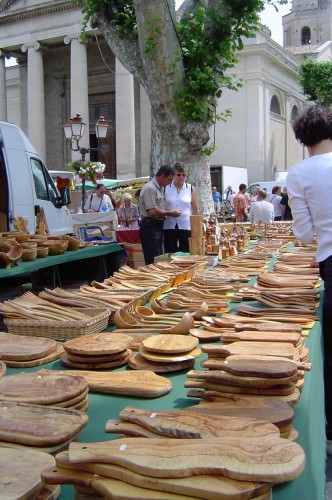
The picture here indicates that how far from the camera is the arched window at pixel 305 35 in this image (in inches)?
2099

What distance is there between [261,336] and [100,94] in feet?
88.1

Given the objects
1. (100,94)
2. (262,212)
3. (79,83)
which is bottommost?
(262,212)

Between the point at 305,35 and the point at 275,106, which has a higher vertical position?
the point at 305,35

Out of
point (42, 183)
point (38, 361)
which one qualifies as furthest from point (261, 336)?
point (42, 183)

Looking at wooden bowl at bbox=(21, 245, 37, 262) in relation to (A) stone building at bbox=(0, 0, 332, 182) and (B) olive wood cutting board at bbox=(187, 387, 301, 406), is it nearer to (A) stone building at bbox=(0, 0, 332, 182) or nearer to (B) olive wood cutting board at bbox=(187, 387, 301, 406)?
(B) olive wood cutting board at bbox=(187, 387, 301, 406)

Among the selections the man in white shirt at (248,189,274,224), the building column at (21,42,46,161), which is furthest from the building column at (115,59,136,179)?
the man in white shirt at (248,189,274,224)

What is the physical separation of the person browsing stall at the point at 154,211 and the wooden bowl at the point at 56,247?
0.89 meters

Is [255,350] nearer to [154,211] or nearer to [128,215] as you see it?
[154,211]

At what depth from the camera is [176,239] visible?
6090 mm

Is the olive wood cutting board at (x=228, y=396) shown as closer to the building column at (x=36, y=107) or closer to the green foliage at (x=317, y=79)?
the building column at (x=36, y=107)

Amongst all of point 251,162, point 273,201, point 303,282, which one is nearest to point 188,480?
point 303,282

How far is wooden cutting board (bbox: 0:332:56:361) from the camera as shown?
190cm

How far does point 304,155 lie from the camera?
119ft

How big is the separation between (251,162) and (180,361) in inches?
1014
